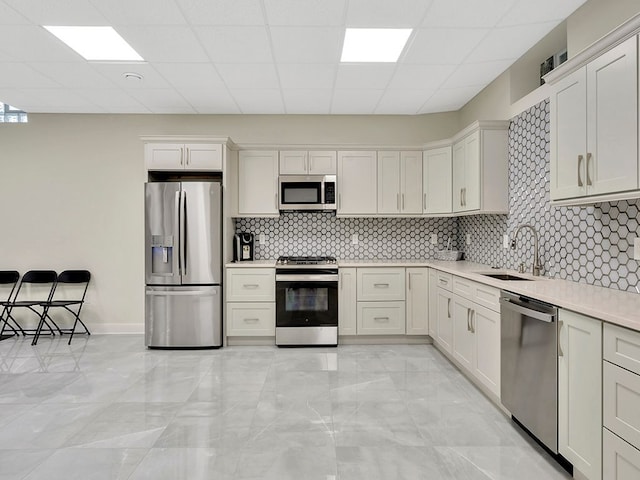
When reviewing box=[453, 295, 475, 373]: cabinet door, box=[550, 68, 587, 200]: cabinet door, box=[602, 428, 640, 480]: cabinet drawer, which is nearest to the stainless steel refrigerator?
box=[453, 295, 475, 373]: cabinet door

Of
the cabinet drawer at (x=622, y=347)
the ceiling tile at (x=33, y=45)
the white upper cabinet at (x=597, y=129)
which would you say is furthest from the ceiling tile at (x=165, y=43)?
the cabinet drawer at (x=622, y=347)

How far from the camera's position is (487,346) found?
293cm

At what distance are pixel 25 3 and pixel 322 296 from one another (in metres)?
3.59

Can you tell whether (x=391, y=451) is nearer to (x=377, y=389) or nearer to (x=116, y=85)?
(x=377, y=389)

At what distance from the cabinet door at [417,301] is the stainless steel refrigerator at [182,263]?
2244 millimetres

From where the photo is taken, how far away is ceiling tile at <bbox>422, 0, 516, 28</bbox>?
259 centimetres

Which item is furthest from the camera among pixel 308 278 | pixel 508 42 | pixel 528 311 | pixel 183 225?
pixel 308 278

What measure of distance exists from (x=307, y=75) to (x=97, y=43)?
1837 mm

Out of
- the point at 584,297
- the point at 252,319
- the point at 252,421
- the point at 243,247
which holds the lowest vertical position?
the point at 252,421

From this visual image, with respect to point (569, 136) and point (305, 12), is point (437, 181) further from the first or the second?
point (305, 12)

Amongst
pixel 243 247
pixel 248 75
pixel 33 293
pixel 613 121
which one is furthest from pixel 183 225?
pixel 613 121

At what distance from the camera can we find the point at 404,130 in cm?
506

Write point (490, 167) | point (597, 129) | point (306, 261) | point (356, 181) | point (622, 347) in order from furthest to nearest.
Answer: point (356, 181)
point (306, 261)
point (490, 167)
point (597, 129)
point (622, 347)

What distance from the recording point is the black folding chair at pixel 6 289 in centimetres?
479
